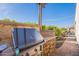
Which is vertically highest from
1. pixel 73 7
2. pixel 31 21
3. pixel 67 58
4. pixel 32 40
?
pixel 73 7

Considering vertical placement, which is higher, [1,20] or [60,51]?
[1,20]

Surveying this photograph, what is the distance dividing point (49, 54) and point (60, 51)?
113 millimetres

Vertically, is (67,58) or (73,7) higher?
(73,7)

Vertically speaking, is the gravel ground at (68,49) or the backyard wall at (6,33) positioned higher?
the backyard wall at (6,33)

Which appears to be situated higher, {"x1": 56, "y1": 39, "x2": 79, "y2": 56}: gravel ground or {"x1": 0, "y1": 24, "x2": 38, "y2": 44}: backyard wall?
{"x1": 0, "y1": 24, "x2": 38, "y2": 44}: backyard wall

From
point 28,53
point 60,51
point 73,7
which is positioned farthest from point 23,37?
point 73,7

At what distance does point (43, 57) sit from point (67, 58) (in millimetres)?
238

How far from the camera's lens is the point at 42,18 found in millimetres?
1819

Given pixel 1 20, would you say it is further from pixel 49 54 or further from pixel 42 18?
pixel 49 54

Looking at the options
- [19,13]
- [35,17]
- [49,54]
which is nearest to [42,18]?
[35,17]

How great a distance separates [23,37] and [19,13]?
0.24m

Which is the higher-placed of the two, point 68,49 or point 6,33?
point 6,33

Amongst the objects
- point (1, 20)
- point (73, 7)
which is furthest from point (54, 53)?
point (1, 20)

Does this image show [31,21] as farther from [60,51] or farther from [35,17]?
[60,51]
